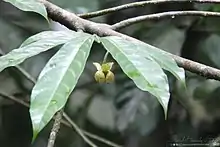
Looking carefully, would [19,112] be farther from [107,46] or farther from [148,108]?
[107,46]

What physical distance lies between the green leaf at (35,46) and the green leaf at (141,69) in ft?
0.17

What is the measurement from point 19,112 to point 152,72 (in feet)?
3.71

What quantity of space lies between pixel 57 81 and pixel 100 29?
21cm

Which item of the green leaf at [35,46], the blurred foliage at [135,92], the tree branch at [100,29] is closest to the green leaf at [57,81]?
the green leaf at [35,46]

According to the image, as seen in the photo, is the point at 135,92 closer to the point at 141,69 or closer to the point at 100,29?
the point at 100,29

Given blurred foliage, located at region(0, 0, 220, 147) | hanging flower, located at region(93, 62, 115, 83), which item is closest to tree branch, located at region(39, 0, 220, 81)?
hanging flower, located at region(93, 62, 115, 83)

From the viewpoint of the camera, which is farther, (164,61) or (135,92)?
(135,92)

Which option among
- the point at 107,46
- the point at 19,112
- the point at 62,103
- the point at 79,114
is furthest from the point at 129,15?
the point at 62,103

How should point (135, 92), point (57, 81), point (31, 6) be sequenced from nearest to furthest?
point (57, 81) → point (31, 6) → point (135, 92)

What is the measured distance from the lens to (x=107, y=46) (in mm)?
547

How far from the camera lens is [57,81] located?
1.56 ft

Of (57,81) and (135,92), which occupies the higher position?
(57,81)

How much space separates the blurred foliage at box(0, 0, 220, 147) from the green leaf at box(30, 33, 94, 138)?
0.80 metres

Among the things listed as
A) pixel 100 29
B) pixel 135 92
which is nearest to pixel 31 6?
pixel 100 29
